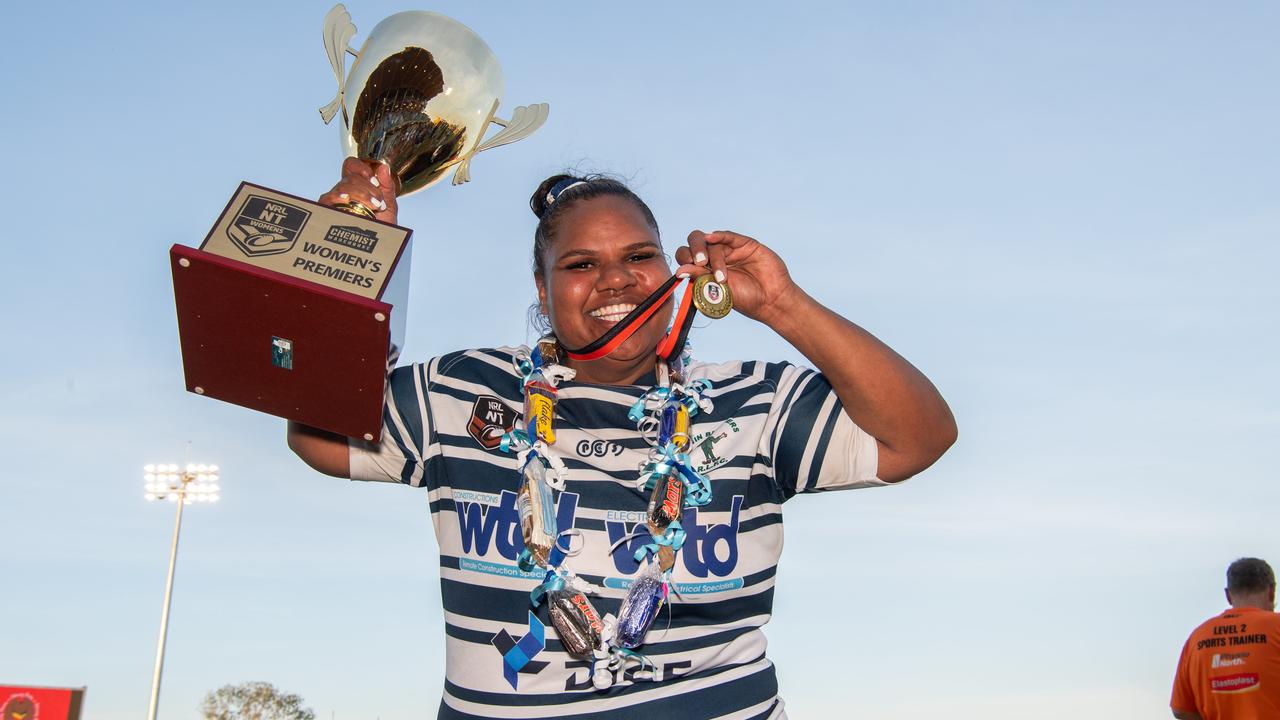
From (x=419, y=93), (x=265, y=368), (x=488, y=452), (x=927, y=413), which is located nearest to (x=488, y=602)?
(x=488, y=452)

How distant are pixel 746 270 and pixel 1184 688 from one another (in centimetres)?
530

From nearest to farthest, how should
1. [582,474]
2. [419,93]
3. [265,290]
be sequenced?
[265,290] → [582,474] → [419,93]

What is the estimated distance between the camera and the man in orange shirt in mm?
6430

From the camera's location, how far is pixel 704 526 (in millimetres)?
3119

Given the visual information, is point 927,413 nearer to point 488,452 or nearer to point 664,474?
point 664,474

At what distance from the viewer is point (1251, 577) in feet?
22.1

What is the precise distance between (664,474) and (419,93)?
1.56m

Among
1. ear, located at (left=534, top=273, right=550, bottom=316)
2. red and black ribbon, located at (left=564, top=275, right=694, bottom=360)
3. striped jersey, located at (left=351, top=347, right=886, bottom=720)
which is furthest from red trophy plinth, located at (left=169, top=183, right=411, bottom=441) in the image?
ear, located at (left=534, top=273, right=550, bottom=316)

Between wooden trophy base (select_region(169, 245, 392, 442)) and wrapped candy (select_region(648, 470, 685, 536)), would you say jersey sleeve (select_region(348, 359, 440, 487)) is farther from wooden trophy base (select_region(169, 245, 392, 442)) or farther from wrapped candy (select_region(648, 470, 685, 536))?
wrapped candy (select_region(648, 470, 685, 536))

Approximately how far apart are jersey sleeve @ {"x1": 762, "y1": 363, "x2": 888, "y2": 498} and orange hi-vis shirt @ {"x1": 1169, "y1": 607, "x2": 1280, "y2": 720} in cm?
450

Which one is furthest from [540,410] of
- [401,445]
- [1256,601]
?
[1256,601]

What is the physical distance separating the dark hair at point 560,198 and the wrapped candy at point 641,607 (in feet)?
4.04

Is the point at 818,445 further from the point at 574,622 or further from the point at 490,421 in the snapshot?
the point at 490,421

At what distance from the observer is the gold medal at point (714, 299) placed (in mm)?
2980
